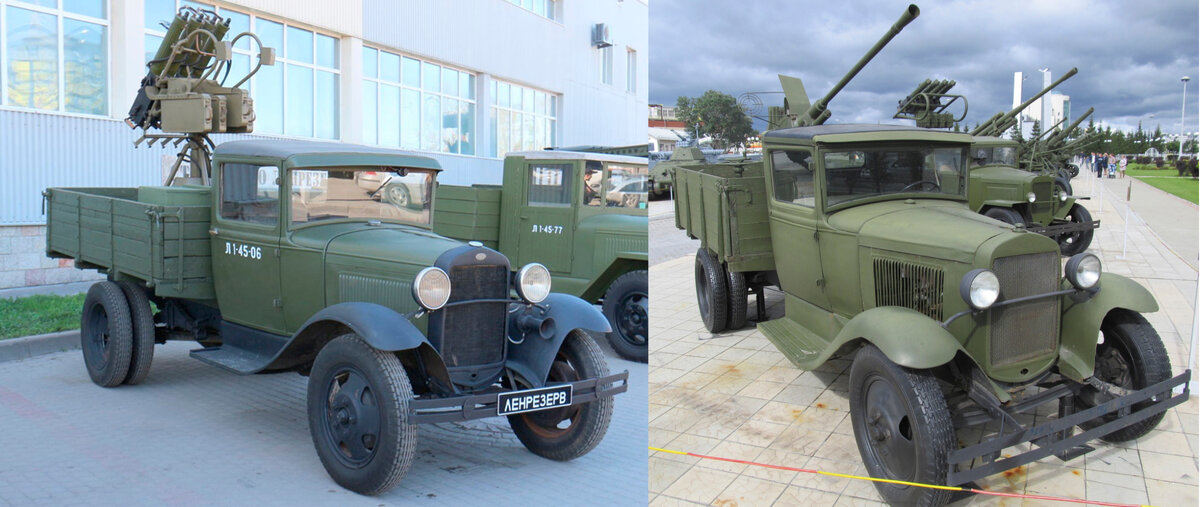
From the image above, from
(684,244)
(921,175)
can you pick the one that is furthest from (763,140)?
(684,244)

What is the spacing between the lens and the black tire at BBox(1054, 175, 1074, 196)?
4.67m

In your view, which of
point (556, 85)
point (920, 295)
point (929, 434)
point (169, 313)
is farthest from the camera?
point (556, 85)

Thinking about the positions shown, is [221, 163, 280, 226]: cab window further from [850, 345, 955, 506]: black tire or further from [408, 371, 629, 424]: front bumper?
[850, 345, 955, 506]: black tire

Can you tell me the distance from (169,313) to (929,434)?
183 inches

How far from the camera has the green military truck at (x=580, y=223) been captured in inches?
245

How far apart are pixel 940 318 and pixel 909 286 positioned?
0.76 ft

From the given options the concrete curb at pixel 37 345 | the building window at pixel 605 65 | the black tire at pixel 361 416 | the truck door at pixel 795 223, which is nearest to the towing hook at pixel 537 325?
the black tire at pixel 361 416

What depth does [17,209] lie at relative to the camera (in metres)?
8.43

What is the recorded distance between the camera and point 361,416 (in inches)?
140

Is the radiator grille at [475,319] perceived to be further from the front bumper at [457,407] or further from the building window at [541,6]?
the building window at [541,6]

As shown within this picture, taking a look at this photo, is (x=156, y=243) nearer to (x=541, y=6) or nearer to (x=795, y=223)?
(x=795, y=223)

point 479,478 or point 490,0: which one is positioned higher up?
point 490,0

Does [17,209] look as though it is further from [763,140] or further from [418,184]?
[763,140]

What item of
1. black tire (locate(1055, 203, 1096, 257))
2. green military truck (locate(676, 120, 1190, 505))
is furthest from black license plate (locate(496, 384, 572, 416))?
black tire (locate(1055, 203, 1096, 257))
